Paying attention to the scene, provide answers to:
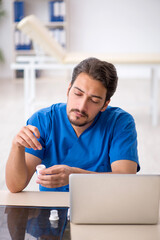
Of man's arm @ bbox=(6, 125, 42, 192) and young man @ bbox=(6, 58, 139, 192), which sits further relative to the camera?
young man @ bbox=(6, 58, 139, 192)

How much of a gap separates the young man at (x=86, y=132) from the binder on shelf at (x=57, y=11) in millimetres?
5185

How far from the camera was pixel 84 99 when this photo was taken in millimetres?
1242

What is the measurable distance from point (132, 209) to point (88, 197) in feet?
0.35

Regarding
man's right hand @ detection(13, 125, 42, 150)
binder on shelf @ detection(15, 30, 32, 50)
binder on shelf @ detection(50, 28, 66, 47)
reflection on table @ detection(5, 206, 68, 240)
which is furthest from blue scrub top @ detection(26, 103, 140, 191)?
binder on shelf @ detection(15, 30, 32, 50)

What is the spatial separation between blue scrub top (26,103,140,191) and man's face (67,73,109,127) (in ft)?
0.25

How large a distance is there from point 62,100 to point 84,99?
3391 mm

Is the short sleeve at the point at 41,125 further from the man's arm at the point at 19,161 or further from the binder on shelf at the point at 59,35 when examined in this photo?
the binder on shelf at the point at 59,35

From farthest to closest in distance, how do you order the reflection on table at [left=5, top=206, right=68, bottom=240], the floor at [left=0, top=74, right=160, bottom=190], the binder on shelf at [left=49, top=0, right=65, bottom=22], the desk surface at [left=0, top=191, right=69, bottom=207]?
the binder on shelf at [left=49, top=0, right=65, bottom=22] < the floor at [left=0, top=74, right=160, bottom=190] < the desk surface at [left=0, top=191, right=69, bottom=207] < the reflection on table at [left=5, top=206, right=68, bottom=240]

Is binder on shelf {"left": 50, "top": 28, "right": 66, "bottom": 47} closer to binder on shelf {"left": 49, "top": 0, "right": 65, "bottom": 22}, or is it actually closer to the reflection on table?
binder on shelf {"left": 49, "top": 0, "right": 65, "bottom": 22}

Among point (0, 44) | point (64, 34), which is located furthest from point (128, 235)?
point (0, 44)

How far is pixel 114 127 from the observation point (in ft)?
4.35

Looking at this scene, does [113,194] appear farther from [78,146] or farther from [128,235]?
[78,146]

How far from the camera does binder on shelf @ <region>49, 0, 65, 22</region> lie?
6.26m

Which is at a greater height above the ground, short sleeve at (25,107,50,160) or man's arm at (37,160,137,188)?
short sleeve at (25,107,50,160)
